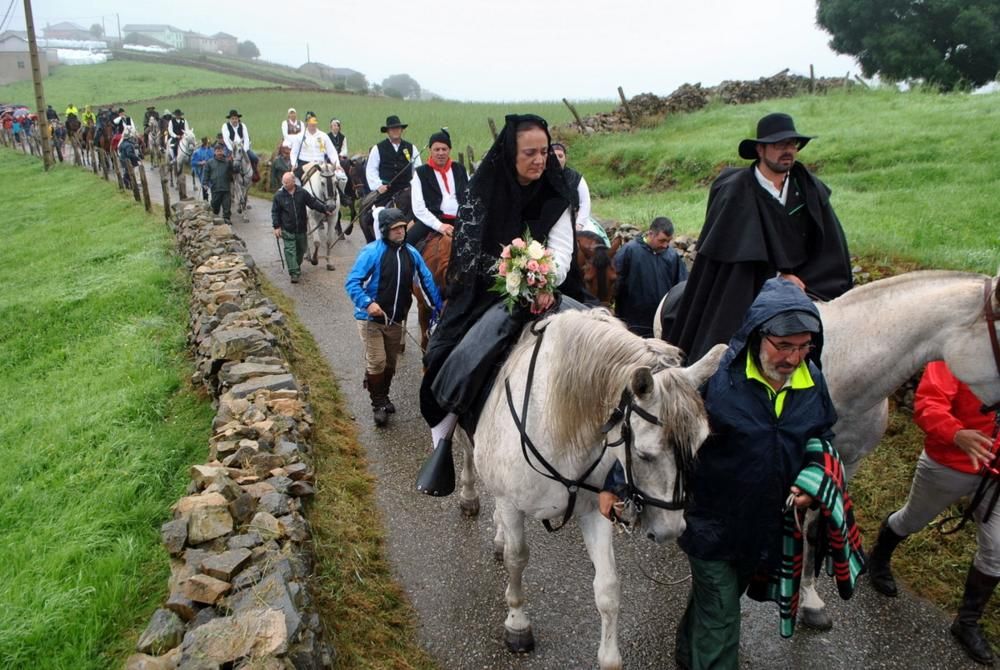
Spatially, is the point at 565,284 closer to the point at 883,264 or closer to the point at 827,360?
the point at 827,360

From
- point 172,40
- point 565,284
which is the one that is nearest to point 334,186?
point 565,284

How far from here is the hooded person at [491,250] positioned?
4.13 m

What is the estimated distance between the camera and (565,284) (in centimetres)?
484

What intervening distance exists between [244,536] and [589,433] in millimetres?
2331

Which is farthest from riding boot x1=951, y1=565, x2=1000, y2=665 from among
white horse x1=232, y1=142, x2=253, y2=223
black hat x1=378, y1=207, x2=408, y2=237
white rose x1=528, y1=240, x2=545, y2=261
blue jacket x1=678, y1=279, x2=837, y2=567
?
white horse x1=232, y1=142, x2=253, y2=223

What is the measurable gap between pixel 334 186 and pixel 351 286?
7.64 m

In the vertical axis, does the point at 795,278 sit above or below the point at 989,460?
above

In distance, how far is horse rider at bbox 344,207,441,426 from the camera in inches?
284

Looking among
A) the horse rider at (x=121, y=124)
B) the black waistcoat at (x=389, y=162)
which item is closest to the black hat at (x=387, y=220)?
the black waistcoat at (x=389, y=162)

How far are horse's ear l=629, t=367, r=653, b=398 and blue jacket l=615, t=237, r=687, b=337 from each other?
13.8 ft

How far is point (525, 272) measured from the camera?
388cm

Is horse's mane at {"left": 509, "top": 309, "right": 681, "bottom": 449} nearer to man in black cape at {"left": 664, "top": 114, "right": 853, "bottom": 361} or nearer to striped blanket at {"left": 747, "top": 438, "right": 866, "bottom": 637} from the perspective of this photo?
striped blanket at {"left": 747, "top": 438, "right": 866, "bottom": 637}

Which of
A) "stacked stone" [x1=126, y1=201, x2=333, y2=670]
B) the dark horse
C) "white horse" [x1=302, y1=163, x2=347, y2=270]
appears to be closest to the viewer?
"stacked stone" [x1=126, y1=201, x2=333, y2=670]

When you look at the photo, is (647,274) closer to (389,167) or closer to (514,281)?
(514,281)
